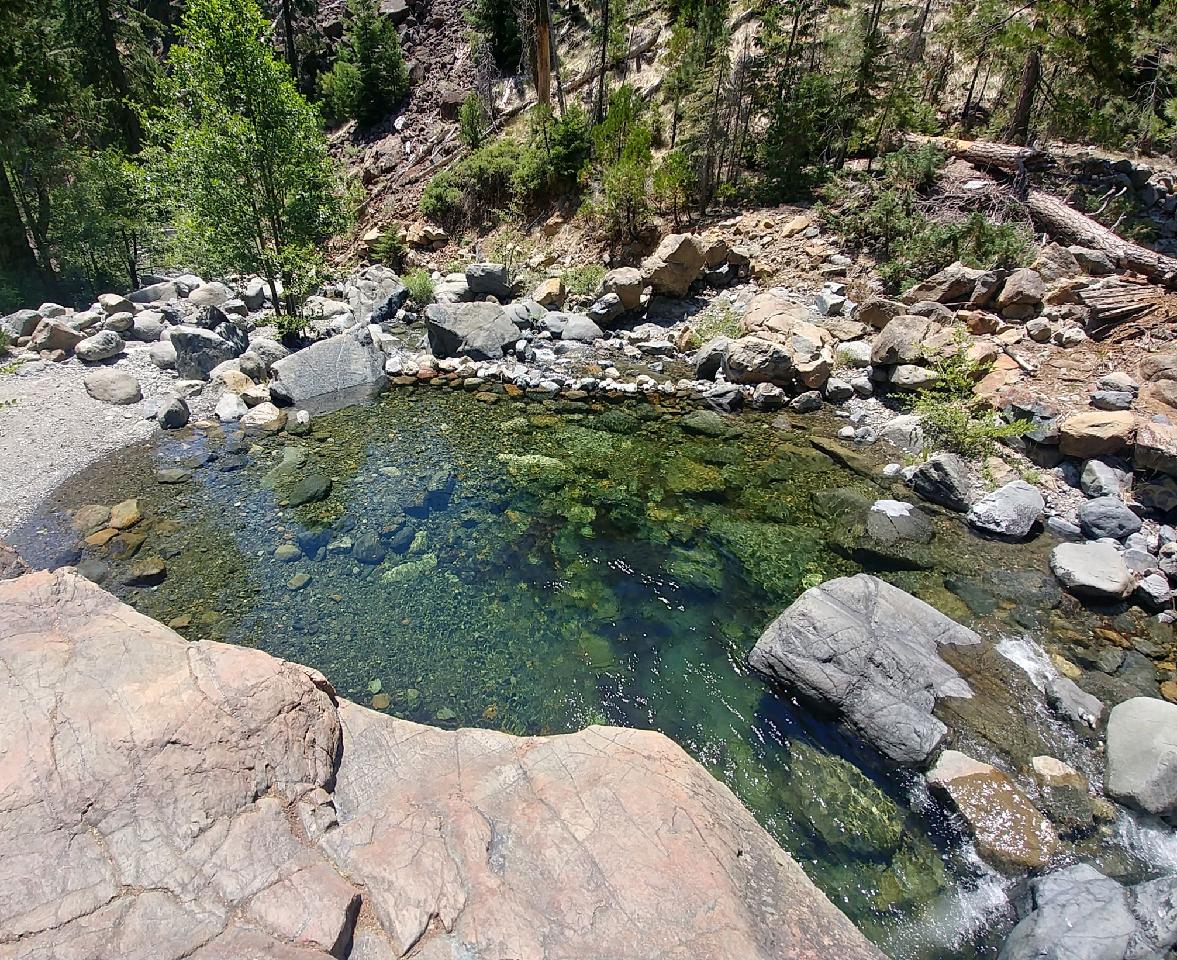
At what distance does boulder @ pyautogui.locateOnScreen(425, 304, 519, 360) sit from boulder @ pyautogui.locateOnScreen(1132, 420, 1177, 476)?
11.4 m

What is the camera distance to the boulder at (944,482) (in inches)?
326

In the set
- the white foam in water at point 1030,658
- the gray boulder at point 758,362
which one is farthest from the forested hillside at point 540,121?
the white foam in water at point 1030,658

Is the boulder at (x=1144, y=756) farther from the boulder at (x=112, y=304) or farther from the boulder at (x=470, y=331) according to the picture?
the boulder at (x=112, y=304)

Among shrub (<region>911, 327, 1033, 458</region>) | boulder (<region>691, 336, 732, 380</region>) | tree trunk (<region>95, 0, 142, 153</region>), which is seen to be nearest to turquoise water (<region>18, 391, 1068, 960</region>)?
shrub (<region>911, 327, 1033, 458</region>)

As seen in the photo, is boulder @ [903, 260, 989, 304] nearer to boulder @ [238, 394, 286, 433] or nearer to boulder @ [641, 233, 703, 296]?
boulder @ [641, 233, 703, 296]

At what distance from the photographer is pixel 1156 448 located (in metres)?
7.50

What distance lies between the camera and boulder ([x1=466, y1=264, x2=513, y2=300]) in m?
16.8

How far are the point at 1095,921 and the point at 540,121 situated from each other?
81.4 ft

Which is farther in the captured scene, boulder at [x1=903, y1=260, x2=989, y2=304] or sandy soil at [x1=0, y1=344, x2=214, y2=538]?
boulder at [x1=903, y1=260, x2=989, y2=304]

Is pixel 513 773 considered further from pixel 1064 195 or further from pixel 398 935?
pixel 1064 195

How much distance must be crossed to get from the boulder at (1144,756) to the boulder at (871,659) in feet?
3.56

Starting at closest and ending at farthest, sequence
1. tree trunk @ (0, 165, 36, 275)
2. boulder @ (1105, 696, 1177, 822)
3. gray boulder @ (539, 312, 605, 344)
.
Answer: boulder @ (1105, 696, 1177, 822)
gray boulder @ (539, 312, 605, 344)
tree trunk @ (0, 165, 36, 275)

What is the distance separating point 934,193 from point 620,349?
30.0 feet

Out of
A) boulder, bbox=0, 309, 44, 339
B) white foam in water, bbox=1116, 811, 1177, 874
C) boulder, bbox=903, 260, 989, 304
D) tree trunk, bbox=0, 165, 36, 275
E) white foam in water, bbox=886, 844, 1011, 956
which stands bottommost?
white foam in water, bbox=886, 844, 1011, 956
